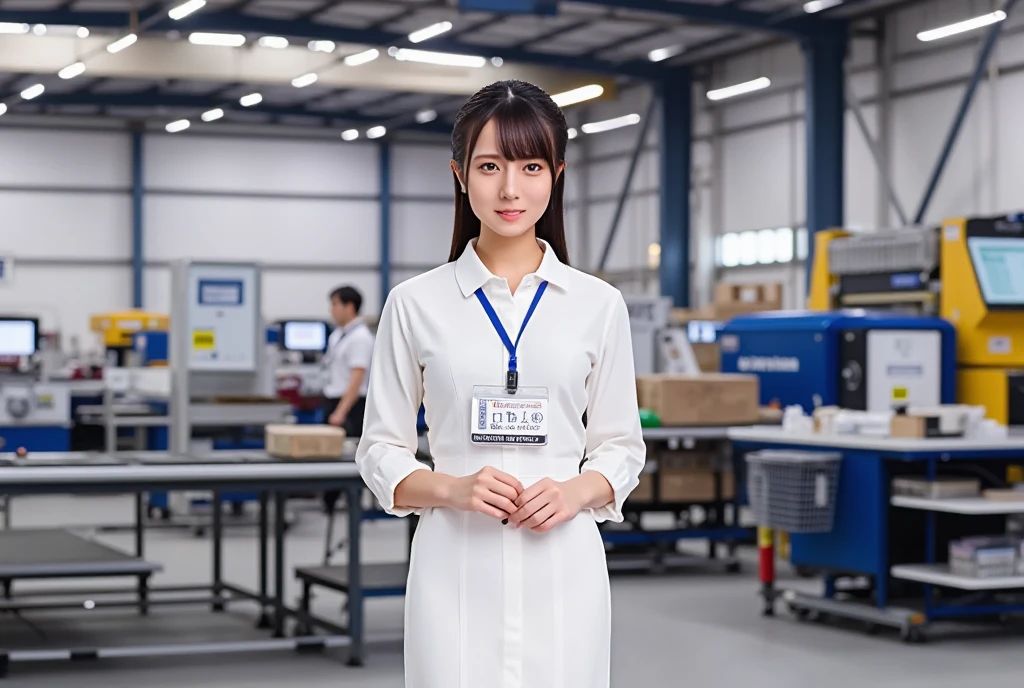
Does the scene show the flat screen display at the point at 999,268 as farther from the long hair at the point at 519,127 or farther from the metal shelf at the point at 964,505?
the long hair at the point at 519,127

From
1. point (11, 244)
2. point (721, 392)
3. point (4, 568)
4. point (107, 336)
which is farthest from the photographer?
point (11, 244)

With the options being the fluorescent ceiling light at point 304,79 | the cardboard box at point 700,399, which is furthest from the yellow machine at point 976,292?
the fluorescent ceiling light at point 304,79

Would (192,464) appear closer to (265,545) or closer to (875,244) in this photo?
(265,545)

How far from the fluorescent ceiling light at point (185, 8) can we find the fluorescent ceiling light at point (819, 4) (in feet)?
18.9

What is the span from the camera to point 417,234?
21.4 metres

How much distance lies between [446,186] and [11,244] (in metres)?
6.58

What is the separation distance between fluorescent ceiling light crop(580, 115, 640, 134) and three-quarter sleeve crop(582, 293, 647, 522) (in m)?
17.6

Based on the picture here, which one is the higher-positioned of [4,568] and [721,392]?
[721,392]

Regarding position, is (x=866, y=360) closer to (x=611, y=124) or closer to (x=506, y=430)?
(x=506, y=430)

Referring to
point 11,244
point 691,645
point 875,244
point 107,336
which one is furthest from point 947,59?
point 11,244

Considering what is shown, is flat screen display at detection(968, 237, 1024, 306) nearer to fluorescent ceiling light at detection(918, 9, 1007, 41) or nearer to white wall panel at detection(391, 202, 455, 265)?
fluorescent ceiling light at detection(918, 9, 1007, 41)

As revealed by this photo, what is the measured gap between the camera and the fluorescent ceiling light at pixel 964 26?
12.2 m

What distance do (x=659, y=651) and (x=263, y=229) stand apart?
15828 mm

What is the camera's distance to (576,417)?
1744 mm
